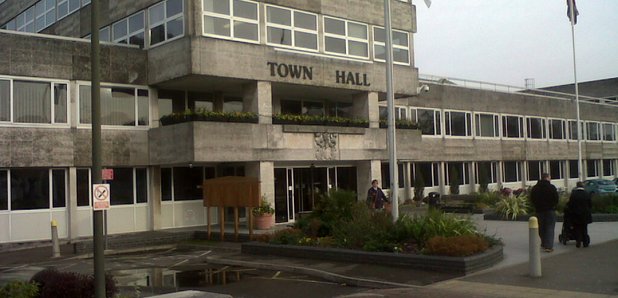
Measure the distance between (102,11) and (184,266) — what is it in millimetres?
16263

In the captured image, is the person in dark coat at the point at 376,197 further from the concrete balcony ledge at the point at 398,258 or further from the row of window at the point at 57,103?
the row of window at the point at 57,103

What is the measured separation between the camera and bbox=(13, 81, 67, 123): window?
72.0ft

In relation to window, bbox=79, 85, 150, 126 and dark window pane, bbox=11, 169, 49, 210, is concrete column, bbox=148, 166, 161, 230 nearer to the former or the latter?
window, bbox=79, 85, 150, 126

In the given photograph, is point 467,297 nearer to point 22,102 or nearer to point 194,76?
point 194,76

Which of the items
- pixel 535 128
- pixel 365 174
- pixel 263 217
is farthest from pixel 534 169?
pixel 263 217

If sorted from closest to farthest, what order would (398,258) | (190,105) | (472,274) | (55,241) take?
(472,274)
(398,258)
(55,241)
(190,105)

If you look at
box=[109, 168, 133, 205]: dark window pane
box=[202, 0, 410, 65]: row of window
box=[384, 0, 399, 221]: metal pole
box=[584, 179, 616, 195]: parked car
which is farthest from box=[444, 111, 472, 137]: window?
box=[109, 168, 133, 205]: dark window pane

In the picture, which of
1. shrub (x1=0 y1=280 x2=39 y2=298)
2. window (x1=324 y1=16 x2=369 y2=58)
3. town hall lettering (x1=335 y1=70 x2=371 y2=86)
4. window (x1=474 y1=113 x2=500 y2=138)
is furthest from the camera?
window (x1=474 y1=113 x2=500 y2=138)

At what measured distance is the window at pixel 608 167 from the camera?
57.2 meters

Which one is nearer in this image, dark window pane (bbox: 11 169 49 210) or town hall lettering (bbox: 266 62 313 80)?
dark window pane (bbox: 11 169 49 210)

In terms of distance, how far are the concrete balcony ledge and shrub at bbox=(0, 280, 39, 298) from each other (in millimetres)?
7518

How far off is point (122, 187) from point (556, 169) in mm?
36431

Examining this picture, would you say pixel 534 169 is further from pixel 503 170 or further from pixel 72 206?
pixel 72 206

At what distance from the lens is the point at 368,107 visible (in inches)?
1133
